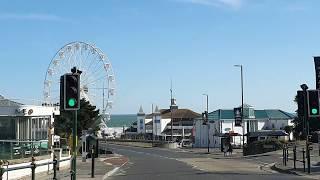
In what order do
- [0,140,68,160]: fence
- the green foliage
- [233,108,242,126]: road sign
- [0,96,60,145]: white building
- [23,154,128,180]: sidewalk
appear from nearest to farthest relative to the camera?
1. [23,154,128,180]: sidewalk
2. [0,140,68,160]: fence
3. [0,96,60,145]: white building
4. the green foliage
5. [233,108,242,126]: road sign

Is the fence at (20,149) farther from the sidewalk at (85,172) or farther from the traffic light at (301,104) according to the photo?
the traffic light at (301,104)

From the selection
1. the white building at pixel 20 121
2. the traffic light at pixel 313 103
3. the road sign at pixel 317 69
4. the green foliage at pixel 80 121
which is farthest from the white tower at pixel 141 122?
the traffic light at pixel 313 103

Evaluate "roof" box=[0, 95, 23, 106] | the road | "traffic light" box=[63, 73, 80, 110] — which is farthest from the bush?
"traffic light" box=[63, 73, 80, 110]

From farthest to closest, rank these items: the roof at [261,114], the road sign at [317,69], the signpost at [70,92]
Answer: the roof at [261,114]
the road sign at [317,69]
the signpost at [70,92]

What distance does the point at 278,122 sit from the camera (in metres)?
121

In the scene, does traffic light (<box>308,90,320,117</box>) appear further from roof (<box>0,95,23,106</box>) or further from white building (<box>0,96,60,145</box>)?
roof (<box>0,95,23,106</box>)

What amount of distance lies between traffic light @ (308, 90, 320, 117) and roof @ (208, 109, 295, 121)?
84.0 m

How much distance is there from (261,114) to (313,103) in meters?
91.6

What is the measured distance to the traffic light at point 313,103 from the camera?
30734mm

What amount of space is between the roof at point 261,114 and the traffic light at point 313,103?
8400 cm

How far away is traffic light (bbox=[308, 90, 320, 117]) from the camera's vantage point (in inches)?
1210

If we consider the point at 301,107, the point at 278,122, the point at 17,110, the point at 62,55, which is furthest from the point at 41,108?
the point at 278,122

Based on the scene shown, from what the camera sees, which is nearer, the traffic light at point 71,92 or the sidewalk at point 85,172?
the traffic light at point 71,92

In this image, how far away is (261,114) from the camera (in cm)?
12156
